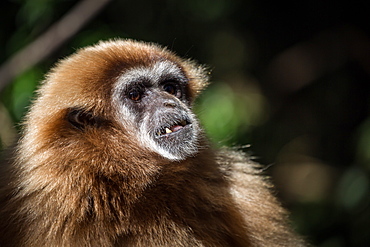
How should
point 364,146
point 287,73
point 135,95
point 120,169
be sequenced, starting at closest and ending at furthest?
point 120,169, point 135,95, point 364,146, point 287,73

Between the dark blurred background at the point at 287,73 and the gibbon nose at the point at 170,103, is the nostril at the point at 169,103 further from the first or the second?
the dark blurred background at the point at 287,73

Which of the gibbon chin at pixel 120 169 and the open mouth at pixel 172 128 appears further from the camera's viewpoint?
the open mouth at pixel 172 128

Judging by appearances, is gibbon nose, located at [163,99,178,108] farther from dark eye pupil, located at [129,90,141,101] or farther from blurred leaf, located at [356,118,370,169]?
blurred leaf, located at [356,118,370,169]

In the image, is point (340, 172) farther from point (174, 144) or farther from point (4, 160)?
point (4, 160)

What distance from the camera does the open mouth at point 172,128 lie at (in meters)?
2.71

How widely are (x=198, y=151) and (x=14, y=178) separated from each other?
103cm

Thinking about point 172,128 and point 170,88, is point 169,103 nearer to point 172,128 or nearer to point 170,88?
point 172,128

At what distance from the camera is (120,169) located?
2.50 meters

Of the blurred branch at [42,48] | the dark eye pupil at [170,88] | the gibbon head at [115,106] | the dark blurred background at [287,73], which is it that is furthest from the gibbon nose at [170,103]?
the dark blurred background at [287,73]

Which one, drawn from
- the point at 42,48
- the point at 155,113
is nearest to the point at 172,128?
the point at 155,113

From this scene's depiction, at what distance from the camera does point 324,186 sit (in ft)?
20.6

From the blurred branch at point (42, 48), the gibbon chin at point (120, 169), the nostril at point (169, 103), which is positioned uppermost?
the blurred branch at point (42, 48)

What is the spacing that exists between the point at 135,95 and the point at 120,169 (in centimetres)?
53

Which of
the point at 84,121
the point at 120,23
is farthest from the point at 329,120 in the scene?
the point at 84,121
